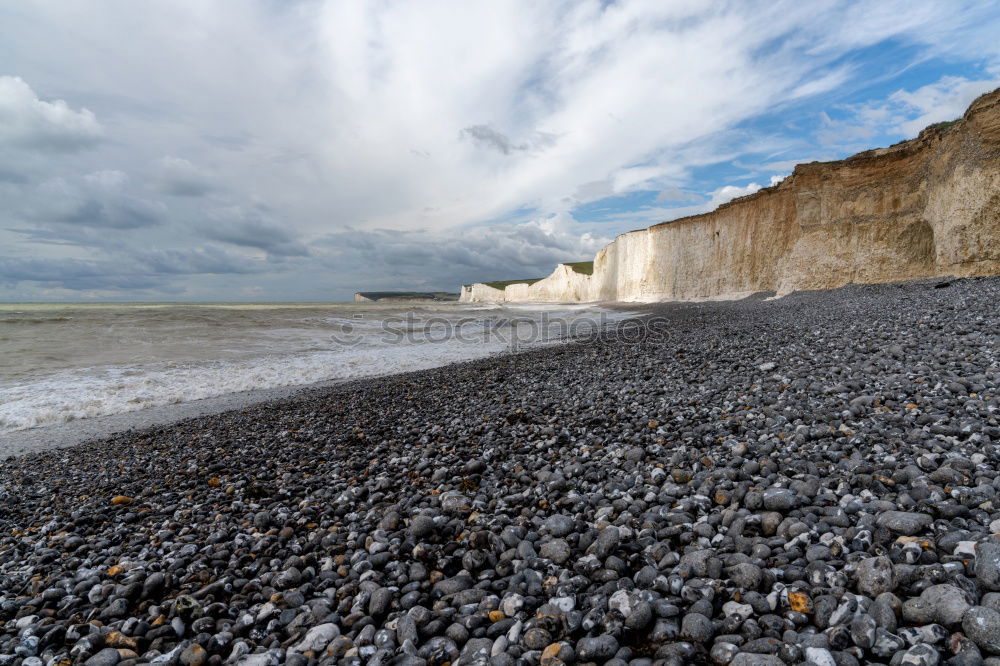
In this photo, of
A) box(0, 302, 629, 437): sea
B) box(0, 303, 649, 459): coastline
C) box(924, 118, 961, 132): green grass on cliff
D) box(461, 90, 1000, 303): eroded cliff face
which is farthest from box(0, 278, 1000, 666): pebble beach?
box(924, 118, 961, 132): green grass on cliff

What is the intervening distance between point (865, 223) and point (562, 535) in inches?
1044

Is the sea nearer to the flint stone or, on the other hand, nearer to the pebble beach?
the pebble beach

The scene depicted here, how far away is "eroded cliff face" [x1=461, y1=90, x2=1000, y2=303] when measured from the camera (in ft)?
50.4

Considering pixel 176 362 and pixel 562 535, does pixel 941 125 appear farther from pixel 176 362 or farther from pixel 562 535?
pixel 176 362

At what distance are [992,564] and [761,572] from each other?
0.88 metres

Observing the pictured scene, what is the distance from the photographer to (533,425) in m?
5.36

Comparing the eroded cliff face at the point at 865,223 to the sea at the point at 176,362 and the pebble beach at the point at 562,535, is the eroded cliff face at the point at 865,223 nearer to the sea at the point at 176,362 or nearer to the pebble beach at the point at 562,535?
the pebble beach at the point at 562,535

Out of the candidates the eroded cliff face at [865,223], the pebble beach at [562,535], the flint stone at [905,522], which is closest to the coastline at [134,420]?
the pebble beach at [562,535]

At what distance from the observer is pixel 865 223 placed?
21531mm

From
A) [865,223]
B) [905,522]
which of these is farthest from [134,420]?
[865,223]

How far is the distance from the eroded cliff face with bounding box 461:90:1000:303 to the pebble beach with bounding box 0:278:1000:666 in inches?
580

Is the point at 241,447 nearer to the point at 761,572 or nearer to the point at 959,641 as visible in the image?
the point at 761,572

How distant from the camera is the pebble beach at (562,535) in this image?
195 cm

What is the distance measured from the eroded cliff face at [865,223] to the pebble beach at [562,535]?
1472 cm
